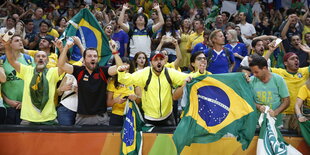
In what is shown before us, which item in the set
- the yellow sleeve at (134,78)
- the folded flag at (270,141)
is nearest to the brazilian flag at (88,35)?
the yellow sleeve at (134,78)

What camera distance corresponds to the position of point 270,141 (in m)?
8.25

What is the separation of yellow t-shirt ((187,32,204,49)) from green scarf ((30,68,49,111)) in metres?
5.27

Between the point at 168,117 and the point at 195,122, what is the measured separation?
573 mm

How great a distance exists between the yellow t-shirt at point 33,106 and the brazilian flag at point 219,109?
2.11 meters

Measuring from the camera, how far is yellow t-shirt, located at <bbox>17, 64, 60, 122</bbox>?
8.73m

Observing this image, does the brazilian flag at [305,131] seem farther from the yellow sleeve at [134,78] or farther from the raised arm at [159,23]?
the raised arm at [159,23]

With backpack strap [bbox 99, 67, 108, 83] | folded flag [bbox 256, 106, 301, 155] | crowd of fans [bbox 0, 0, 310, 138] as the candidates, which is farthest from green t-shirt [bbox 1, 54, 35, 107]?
folded flag [bbox 256, 106, 301, 155]

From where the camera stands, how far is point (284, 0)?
19.7 m

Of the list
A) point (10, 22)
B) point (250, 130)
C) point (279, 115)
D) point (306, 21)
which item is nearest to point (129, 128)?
point (250, 130)

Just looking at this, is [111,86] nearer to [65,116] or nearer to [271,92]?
[65,116]

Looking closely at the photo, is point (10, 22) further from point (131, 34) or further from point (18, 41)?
point (18, 41)

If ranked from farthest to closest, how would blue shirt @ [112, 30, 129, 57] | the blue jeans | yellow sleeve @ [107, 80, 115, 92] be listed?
blue shirt @ [112, 30, 129, 57], yellow sleeve @ [107, 80, 115, 92], the blue jeans

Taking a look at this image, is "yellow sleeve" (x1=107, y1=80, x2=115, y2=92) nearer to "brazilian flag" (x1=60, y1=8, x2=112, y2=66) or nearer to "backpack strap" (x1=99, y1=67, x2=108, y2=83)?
"backpack strap" (x1=99, y1=67, x2=108, y2=83)

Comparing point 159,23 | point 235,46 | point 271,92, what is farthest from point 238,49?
point 271,92
